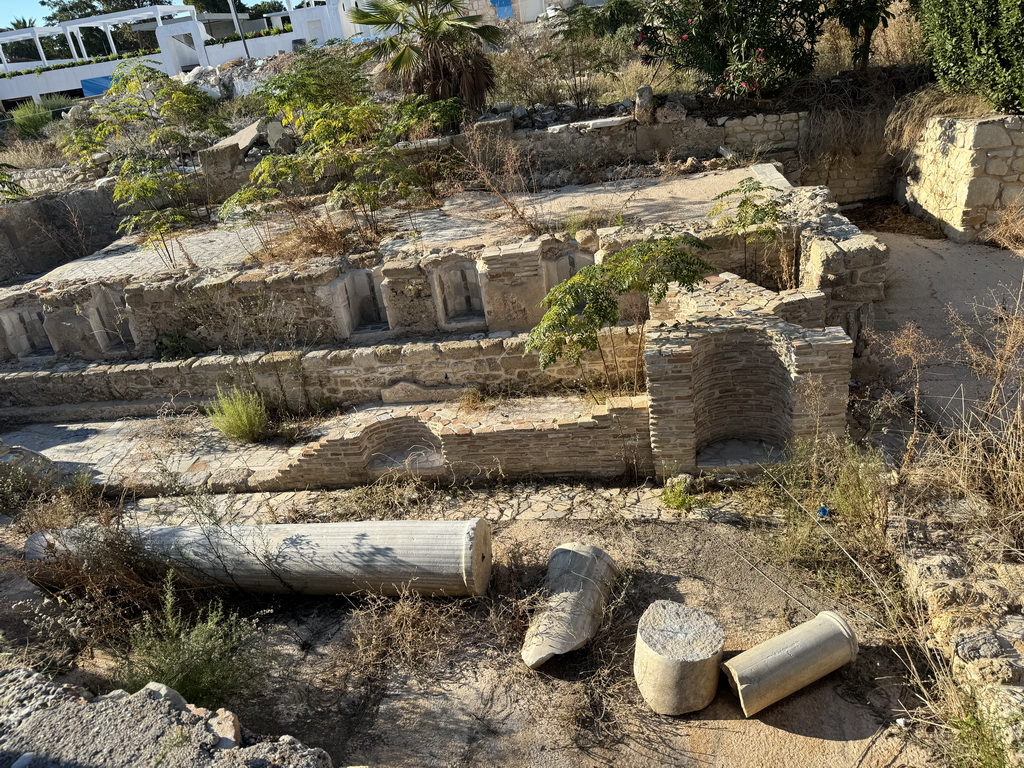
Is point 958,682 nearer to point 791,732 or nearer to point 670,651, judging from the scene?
point 791,732

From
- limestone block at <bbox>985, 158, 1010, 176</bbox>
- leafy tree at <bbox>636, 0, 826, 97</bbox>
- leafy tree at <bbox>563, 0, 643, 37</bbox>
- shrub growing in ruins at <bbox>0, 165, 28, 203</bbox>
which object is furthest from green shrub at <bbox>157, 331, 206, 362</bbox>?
limestone block at <bbox>985, 158, 1010, 176</bbox>

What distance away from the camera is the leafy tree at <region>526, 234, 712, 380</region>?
5.89 metres

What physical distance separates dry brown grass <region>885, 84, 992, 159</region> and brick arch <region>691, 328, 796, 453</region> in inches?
226

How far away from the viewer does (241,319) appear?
8.24 meters

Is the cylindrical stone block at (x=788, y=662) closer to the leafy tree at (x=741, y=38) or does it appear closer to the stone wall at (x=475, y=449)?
the stone wall at (x=475, y=449)

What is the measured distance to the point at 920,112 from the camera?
9.84 meters

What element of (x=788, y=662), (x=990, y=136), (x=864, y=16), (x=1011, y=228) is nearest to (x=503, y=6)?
(x=864, y=16)

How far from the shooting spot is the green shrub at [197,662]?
4.18m

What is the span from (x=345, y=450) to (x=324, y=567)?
1678mm

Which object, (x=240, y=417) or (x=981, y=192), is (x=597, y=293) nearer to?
(x=240, y=417)

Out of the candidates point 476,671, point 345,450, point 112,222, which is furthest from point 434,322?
point 112,222

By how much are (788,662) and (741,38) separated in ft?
31.6

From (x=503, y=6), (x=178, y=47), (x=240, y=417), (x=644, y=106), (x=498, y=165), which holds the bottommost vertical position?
(x=240, y=417)

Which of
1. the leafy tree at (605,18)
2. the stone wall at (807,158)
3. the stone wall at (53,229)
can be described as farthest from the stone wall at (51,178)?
the stone wall at (807,158)
